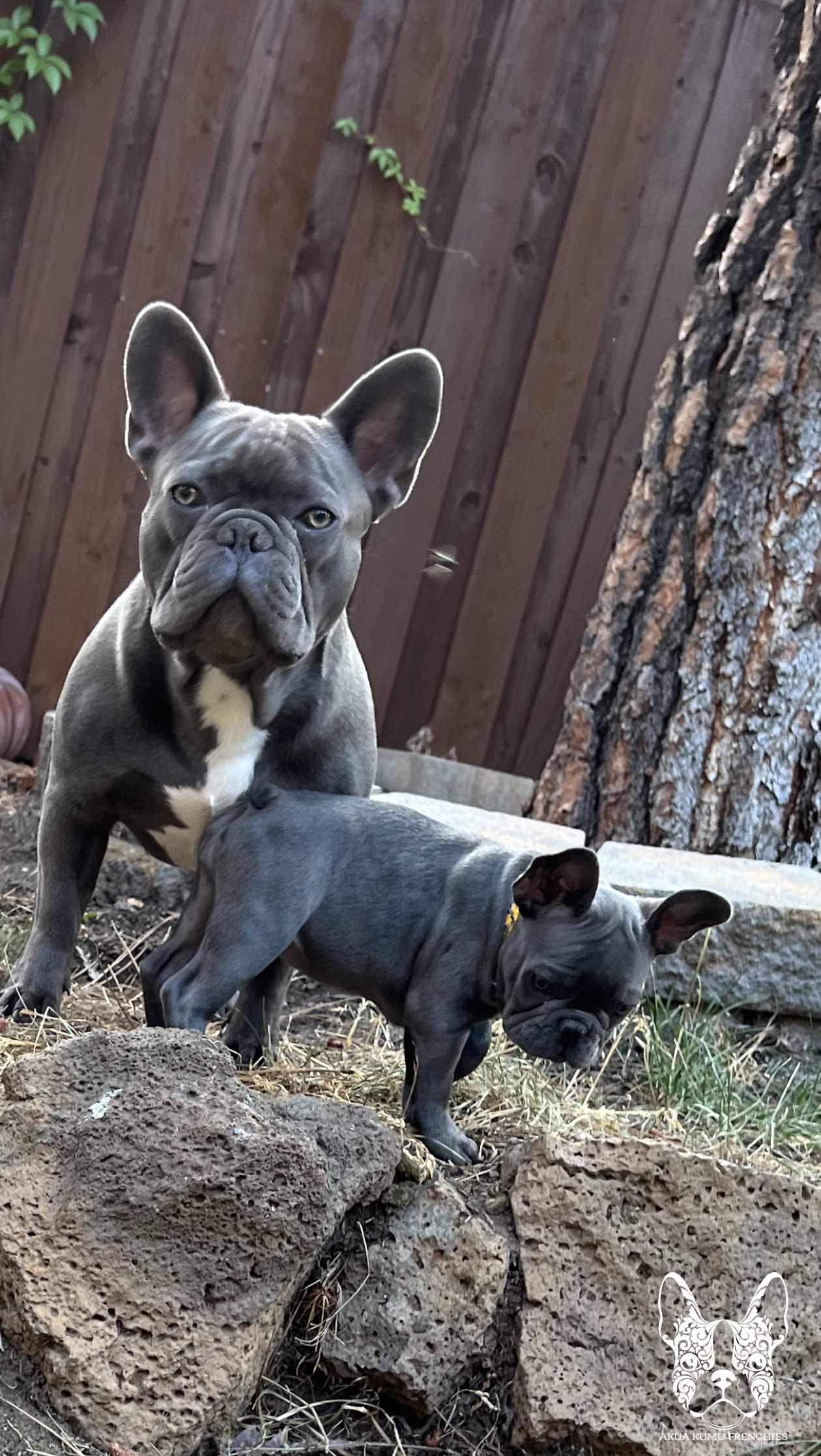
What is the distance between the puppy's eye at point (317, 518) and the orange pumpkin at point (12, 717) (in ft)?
10.7

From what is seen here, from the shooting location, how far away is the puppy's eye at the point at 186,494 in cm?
296

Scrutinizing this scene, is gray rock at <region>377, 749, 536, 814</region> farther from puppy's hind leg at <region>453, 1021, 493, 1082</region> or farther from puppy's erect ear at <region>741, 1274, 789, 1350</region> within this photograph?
puppy's erect ear at <region>741, 1274, 789, 1350</region>

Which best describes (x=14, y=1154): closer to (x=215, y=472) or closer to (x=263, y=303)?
(x=215, y=472)

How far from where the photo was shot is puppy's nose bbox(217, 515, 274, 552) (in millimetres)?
2832

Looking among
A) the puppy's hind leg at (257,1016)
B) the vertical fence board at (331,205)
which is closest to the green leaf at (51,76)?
the vertical fence board at (331,205)

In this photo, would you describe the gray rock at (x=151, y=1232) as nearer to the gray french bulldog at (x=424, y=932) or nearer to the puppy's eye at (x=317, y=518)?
the gray french bulldog at (x=424, y=932)

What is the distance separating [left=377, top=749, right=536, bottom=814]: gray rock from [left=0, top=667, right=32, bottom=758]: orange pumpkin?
1476 mm

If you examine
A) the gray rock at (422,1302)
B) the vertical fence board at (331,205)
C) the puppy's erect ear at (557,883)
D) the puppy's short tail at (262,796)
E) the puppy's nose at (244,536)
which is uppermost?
the vertical fence board at (331,205)

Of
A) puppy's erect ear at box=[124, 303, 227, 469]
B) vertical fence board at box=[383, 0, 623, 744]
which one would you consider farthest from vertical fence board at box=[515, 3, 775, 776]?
puppy's erect ear at box=[124, 303, 227, 469]

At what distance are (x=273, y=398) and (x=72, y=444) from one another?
87 centimetres

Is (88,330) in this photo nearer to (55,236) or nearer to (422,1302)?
(55,236)
